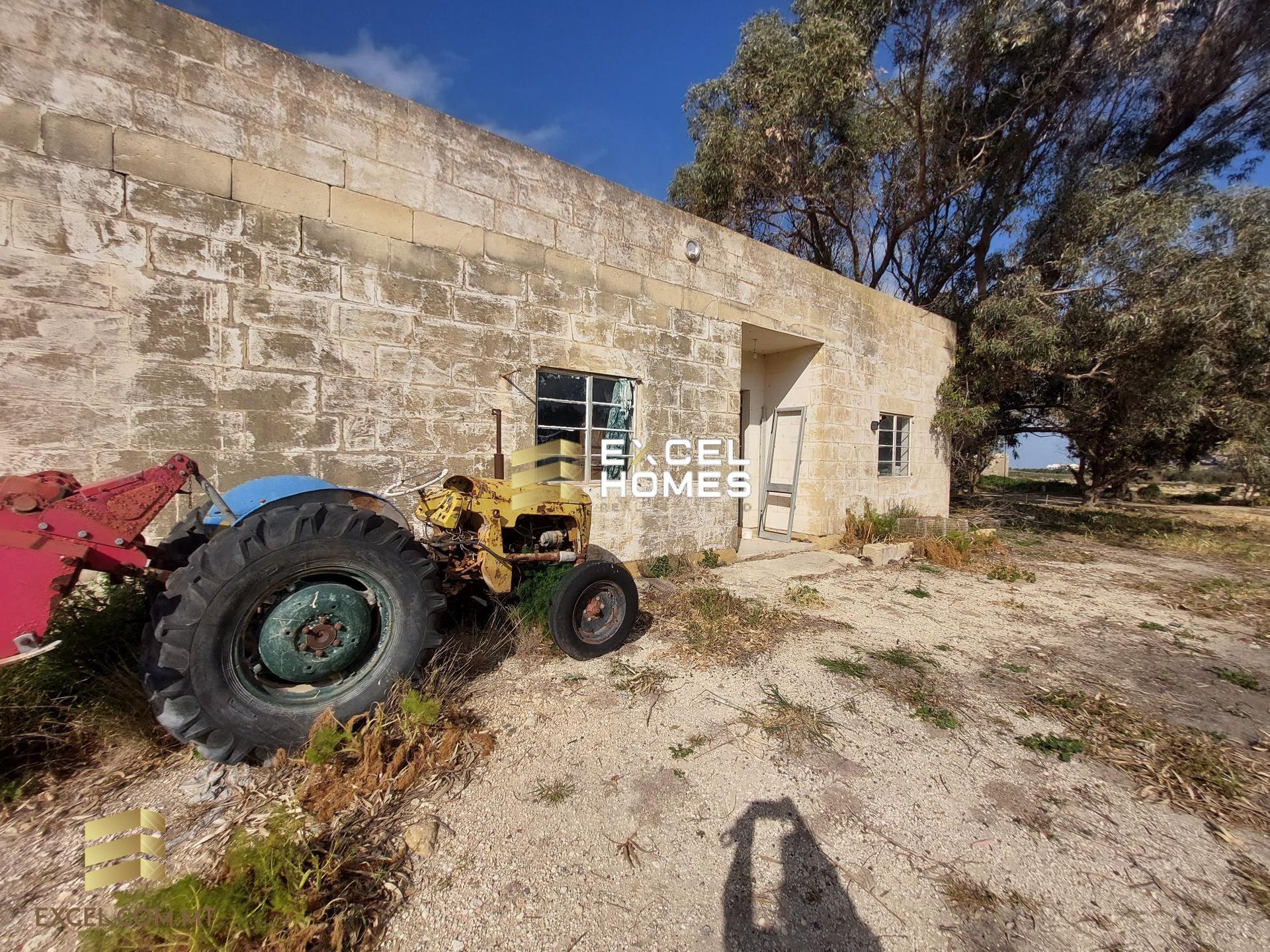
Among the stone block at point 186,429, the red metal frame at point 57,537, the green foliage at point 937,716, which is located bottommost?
the green foliage at point 937,716

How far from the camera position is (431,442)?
13.6 ft

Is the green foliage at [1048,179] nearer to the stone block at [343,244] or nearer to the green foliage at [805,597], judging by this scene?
the green foliage at [805,597]

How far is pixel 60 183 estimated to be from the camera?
291 centimetres

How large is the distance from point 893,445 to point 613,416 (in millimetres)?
5828

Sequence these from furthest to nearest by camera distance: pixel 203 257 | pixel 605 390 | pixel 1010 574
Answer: pixel 1010 574 → pixel 605 390 → pixel 203 257

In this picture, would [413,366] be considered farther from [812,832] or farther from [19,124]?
[812,832]

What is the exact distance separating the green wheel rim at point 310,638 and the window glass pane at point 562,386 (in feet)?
9.28

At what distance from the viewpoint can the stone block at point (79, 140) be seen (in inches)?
114

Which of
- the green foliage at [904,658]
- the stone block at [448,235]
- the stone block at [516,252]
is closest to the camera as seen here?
the green foliage at [904,658]

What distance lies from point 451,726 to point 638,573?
3230 millimetres

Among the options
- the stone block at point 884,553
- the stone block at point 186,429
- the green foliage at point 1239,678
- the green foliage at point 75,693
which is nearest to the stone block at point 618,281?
the stone block at point 186,429

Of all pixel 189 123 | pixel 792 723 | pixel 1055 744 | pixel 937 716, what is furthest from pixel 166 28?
pixel 1055 744

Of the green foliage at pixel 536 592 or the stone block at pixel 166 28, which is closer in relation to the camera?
the stone block at pixel 166 28

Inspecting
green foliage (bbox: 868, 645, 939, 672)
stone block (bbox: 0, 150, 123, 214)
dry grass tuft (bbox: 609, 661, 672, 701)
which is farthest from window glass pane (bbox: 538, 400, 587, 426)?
green foliage (bbox: 868, 645, 939, 672)
